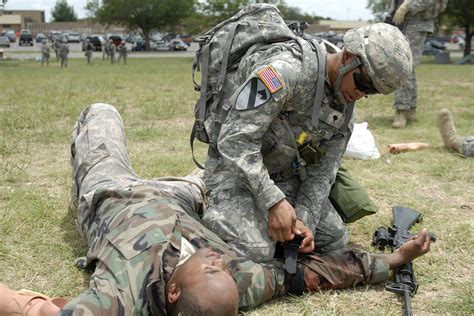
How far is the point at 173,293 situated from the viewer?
228cm

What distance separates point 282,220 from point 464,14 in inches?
1353

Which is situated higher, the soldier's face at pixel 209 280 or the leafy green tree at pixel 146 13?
the leafy green tree at pixel 146 13

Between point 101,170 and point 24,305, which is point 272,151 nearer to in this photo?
point 101,170

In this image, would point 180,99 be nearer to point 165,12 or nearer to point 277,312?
point 277,312

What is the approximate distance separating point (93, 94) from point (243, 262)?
7.99 metres

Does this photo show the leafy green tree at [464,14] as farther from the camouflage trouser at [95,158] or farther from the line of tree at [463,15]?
the camouflage trouser at [95,158]

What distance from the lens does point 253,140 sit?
9.53ft

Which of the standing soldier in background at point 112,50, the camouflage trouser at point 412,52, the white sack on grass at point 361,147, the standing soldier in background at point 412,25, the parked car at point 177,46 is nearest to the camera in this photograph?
the white sack on grass at point 361,147

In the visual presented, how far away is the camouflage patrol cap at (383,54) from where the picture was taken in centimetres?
280

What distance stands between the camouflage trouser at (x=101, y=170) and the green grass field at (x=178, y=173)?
326mm

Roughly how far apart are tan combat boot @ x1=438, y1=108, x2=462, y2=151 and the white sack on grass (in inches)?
31.2

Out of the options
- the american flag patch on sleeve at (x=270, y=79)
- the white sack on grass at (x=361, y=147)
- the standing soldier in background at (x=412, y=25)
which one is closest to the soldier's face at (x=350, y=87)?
the american flag patch on sleeve at (x=270, y=79)

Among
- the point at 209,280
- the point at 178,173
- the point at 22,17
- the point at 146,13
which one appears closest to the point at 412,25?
the point at 178,173

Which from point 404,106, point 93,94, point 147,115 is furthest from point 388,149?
point 93,94
